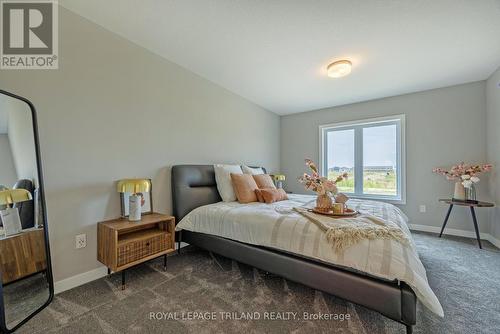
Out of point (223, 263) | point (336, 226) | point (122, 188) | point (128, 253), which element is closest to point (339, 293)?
point (336, 226)

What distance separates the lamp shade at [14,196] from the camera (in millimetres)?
1368

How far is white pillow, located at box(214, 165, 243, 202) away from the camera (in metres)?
2.76

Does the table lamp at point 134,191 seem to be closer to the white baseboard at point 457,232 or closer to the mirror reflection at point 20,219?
the mirror reflection at point 20,219

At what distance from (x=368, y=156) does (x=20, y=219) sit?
188 inches

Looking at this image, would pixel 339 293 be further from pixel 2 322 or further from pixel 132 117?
pixel 132 117

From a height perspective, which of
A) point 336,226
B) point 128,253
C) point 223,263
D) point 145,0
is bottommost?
point 223,263

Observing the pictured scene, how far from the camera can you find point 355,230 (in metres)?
1.46

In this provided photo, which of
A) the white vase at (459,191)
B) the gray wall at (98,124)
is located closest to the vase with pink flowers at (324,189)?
the gray wall at (98,124)

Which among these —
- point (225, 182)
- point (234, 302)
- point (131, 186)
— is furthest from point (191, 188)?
point (234, 302)

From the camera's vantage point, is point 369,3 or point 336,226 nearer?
point 336,226

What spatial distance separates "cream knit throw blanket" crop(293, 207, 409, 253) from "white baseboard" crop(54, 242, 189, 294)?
207 centimetres

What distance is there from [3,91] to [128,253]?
59.4 inches

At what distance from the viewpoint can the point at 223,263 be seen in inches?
90.2

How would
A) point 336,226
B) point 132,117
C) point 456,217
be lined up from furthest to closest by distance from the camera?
point 456,217
point 132,117
point 336,226
